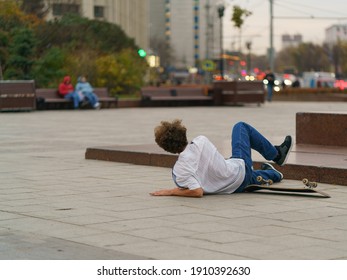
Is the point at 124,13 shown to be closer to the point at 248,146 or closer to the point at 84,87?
the point at 84,87

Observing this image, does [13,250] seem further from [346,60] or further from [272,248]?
[346,60]

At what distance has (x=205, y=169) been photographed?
991 cm

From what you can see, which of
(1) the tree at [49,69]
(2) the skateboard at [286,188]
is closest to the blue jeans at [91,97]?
(1) the tree at [49,69]

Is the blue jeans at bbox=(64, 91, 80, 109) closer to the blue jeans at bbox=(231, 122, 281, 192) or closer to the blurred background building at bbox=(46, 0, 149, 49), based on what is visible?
the blue jeans at bbox=(231, 122, 281, 192)

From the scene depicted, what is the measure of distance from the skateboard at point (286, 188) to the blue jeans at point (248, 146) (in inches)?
2.7

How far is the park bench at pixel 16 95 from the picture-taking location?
3231 centimetres

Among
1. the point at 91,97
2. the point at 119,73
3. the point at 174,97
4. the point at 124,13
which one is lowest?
the point at 174,97

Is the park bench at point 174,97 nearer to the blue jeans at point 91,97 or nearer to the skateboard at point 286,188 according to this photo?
the blue jeans at point 91,97

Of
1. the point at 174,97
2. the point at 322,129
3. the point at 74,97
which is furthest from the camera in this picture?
the point at 174,97

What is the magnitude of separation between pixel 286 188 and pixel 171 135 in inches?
54.6

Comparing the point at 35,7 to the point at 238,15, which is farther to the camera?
the point at 35,7

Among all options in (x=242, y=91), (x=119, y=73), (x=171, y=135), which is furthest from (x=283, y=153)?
(x=119, y=73)

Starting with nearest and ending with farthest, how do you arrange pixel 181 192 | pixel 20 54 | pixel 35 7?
pixel 181 192 < pixel 20 54 < pixel 35 7
